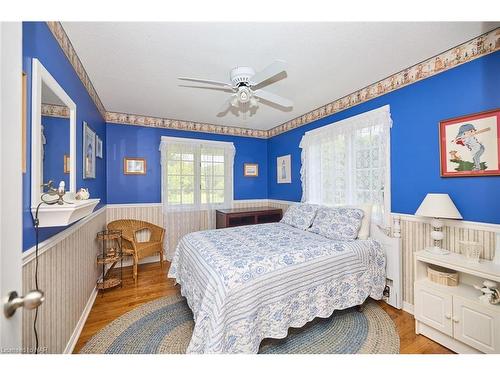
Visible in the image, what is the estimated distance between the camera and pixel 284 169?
4.39 metres

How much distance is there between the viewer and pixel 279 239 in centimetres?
246

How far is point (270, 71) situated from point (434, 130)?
1.70m

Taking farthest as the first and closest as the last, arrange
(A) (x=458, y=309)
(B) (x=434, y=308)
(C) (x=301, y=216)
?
(C) (x=301, y=216) → (B) (x=434, y=308) → (A) (x=458, y=309)

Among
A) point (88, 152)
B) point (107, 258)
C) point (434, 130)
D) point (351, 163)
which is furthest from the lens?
point (351, 163)

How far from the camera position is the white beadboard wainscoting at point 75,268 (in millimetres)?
1371

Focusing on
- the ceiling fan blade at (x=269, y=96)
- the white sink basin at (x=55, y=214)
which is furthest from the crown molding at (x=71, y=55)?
the ceiling fan blade at (x=269, y=96)

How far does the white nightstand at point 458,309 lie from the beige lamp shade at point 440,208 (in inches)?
14.0

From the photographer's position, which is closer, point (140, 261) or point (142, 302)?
point (142, 302)

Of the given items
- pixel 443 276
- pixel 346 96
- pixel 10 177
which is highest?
pixel 346 96

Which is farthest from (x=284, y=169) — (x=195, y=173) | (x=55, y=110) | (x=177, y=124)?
(x=55, y=110)

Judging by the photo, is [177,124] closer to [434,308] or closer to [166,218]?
[166,218]

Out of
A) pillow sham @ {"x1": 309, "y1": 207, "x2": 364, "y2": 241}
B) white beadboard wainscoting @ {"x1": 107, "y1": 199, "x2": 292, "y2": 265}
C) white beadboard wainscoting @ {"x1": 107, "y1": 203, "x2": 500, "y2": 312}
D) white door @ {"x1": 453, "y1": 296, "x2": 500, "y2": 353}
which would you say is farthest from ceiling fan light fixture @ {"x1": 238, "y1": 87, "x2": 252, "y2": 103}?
white beadboard wainscoting @ {"x1": 107, "y1": 199, "x2": 292, "y2": 265}

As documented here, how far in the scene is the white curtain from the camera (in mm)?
2531
